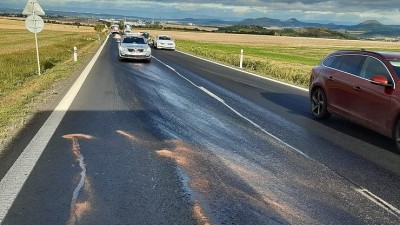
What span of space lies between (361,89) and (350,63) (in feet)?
3.30

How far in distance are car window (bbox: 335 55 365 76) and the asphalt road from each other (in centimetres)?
117

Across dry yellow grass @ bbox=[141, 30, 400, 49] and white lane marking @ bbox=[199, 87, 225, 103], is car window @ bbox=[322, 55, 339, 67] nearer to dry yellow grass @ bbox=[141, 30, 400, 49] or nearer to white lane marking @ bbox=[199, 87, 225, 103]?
white lane marking @ bbox=[199, 87, 225, 103]

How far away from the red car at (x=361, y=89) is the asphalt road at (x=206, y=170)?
1.23 ft

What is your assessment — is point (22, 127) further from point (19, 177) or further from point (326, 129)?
point (326, 129)

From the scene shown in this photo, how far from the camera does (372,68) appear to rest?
779 centimetres

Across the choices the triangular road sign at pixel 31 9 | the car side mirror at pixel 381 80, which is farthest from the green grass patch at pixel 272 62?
the triangular road sign at pixel 31 9

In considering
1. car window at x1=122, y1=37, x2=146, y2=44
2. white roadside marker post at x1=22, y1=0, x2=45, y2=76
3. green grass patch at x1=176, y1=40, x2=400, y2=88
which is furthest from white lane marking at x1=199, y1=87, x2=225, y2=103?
car window at x1=122, y1=37, x2=146, y2=44

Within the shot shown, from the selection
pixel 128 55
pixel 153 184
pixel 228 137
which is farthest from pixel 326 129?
pixel 128 55

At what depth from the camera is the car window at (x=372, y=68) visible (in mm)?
7452

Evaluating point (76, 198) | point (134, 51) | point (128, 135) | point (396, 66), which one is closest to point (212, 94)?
point (128, 135)

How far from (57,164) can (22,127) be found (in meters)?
2.54

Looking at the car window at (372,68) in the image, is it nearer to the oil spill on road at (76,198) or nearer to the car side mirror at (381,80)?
the car side mirror at (381,80)

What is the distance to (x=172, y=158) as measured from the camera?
5949mm

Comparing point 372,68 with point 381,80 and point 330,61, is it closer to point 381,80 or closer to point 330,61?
point 381,80
